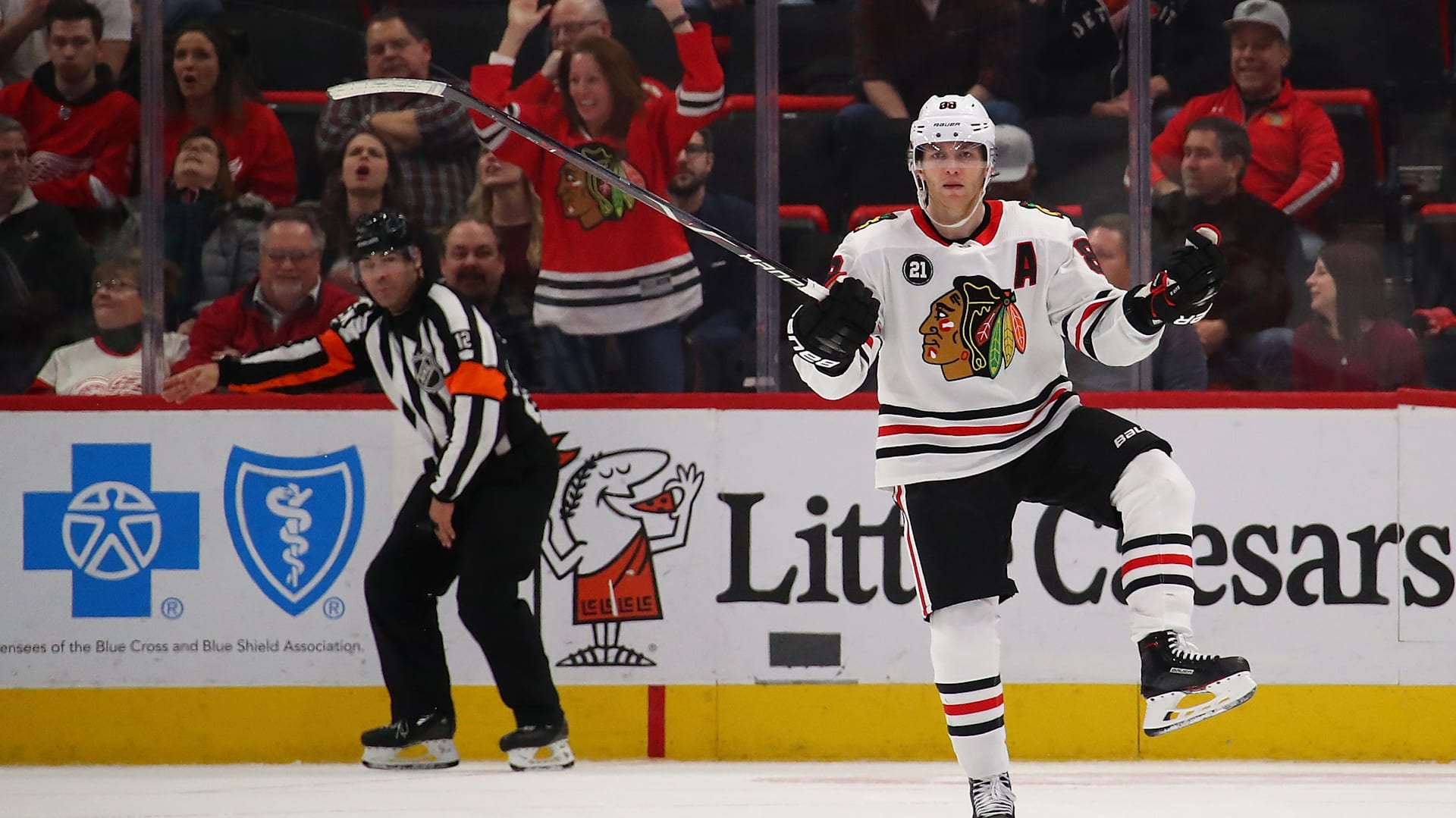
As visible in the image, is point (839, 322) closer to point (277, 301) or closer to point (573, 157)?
point (573, 157)

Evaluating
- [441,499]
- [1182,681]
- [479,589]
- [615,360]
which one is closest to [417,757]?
[479,589]

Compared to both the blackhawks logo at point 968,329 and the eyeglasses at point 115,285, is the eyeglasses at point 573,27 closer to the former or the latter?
the eyeglasses at point 115,285

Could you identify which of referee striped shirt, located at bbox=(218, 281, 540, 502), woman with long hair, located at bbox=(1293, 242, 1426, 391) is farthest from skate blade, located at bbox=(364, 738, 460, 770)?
woman with long hair, located at bbox=(1293, 242, 1426, 391)

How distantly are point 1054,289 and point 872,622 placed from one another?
1.34 metres

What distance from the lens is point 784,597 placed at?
4.11 m

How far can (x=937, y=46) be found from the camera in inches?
169

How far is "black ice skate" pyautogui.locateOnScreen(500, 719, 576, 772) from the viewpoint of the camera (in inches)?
151

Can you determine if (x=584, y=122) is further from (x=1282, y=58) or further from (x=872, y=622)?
(x=1282, y=58)

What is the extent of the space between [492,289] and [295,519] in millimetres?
771

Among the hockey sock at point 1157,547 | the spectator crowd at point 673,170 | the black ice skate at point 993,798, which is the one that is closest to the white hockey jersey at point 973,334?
the hockey sock at point 1157,547

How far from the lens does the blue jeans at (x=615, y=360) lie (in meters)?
4.24

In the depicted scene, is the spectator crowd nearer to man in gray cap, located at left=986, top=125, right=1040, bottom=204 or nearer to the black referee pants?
man in gray cap, located at left=986, top=125, right=1040, bottom=204

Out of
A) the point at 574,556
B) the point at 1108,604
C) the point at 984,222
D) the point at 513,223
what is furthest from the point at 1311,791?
the point at 513,223

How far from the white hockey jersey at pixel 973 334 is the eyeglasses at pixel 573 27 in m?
1.54
